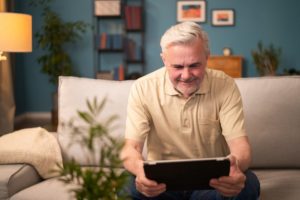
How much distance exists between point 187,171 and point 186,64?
0.48 meters

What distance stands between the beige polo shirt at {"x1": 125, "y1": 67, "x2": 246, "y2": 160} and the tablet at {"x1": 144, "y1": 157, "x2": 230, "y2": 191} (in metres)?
0.32

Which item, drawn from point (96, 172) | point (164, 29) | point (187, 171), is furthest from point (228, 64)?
point (96, 172)

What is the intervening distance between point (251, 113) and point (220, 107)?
309 mm

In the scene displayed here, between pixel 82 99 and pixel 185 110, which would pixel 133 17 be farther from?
pixel 185 110

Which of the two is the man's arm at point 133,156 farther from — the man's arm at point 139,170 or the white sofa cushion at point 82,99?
the white sofa cushion at point 82,99

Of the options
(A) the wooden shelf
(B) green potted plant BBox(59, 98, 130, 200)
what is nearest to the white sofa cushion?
(B) green potted plant BBox(59, 98, 130, 200)

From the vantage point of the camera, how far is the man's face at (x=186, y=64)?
167cm

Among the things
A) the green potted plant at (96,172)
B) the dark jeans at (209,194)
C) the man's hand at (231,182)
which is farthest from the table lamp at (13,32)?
the green potted plant at (96,172)

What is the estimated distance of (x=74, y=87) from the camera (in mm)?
2158

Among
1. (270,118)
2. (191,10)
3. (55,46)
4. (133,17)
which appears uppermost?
(191,10)

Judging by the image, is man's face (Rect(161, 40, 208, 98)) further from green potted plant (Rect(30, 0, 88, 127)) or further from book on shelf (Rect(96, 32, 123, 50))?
book on shelf (Rect(96, 32, 123, 50))

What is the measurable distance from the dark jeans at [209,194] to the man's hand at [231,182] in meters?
0.09

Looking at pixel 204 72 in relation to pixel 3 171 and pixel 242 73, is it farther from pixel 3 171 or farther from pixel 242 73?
pixel 242 73

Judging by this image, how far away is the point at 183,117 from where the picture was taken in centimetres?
175
